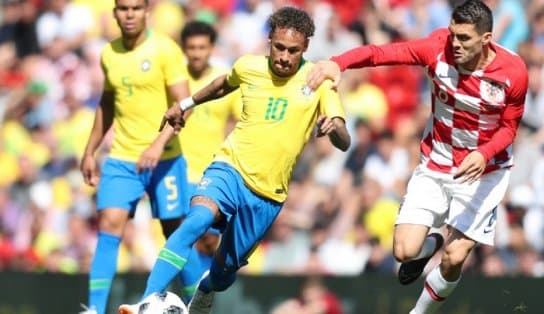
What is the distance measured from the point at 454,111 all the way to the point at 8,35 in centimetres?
1001

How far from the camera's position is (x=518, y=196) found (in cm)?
1491

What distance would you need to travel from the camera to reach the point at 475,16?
9.59m

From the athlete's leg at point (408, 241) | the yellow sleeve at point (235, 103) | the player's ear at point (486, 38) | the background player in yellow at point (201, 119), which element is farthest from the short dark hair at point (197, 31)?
the player's ear at point (486, 38)

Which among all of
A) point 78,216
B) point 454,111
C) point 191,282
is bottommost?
point 78,216

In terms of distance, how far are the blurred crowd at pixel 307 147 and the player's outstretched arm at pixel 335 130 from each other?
5358 millimetres

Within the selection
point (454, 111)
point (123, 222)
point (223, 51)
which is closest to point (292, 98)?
point (454, 111)

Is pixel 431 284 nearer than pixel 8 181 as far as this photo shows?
Yes

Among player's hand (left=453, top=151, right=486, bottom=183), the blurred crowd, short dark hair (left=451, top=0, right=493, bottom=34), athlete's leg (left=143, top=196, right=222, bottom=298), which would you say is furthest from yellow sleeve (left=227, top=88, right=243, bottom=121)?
player's hand (left=453, top=151, right=486, bottom=183)

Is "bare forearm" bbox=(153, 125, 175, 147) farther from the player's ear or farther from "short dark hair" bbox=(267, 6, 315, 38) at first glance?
the player's ear

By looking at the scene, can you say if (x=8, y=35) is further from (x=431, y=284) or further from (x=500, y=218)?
(x=431, y=284)

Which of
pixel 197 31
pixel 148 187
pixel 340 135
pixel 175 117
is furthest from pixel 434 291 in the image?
pixel 197 31

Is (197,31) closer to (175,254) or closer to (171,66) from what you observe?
(171,66)

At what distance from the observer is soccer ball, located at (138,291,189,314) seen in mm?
9016

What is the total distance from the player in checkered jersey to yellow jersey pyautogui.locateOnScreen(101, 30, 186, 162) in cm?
217
